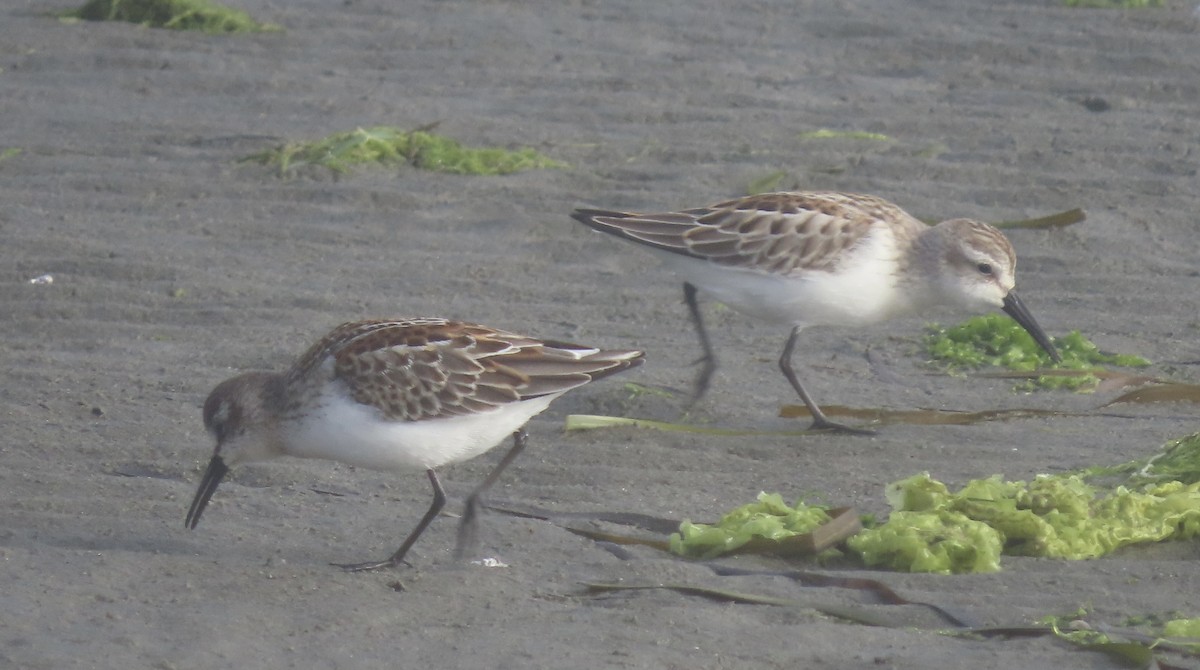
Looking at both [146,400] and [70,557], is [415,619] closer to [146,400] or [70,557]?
[70,557]

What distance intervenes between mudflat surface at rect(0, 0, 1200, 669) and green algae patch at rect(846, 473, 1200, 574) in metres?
0.10

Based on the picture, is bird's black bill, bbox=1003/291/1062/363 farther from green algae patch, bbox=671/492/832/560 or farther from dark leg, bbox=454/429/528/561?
dark leg, bbox=454/429/528/561

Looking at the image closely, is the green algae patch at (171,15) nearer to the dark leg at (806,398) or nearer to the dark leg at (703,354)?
the dark leg at (703,354)

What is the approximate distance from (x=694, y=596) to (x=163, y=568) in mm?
1509

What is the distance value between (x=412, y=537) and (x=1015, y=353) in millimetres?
3233

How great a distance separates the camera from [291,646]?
182 inches

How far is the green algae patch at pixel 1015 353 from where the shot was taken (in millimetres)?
7340

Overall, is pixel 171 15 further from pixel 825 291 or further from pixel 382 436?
pixel 382 436

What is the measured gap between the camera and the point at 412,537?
214 inches

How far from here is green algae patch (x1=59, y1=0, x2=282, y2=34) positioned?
11.4m

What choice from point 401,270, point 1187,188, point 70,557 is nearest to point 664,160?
point 401,270

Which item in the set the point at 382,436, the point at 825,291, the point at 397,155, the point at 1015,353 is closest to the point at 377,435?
the point at 382,436

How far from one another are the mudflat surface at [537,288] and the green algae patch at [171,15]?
7.0 inches

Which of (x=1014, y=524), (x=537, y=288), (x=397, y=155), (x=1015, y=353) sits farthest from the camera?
(x=397, y=155)
